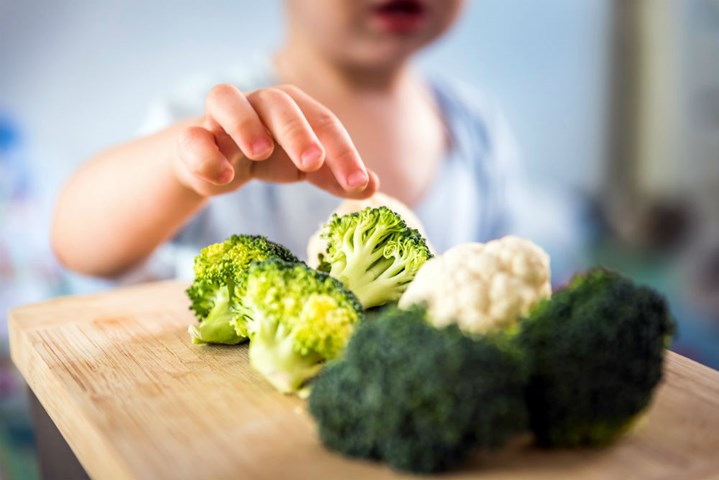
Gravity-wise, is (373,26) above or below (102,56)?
above

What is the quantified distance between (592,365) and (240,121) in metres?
0.51

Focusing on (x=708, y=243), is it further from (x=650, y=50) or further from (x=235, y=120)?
(x=235, y=120)

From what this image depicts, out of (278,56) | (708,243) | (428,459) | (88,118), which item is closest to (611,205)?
(708,243)

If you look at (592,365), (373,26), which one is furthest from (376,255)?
(373,26)

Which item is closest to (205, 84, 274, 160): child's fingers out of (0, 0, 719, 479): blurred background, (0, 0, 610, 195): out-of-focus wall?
(0, 0, 610, 195): out-of-focus wall

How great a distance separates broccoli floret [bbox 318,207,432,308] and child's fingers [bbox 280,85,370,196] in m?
0.05

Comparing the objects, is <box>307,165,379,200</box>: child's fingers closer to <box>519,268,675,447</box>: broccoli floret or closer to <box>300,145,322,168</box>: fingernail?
<box>300,145,322,168</box>: fingernail

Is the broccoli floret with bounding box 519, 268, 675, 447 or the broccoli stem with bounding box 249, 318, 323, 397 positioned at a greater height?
the broccoli floret with bounding box 519, 268, 675, 447

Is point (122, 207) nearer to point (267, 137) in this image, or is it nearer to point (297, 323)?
point (267, 137)

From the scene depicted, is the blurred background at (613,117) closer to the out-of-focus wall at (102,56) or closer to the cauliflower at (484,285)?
the out-of-focus wall at (102,56)

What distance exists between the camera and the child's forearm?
1307 mm

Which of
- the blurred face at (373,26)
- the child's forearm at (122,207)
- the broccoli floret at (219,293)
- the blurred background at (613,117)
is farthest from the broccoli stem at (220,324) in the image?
the blurred background at (613,117)

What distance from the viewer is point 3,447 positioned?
7.62 ft

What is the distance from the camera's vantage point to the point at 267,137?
3.21 ft
